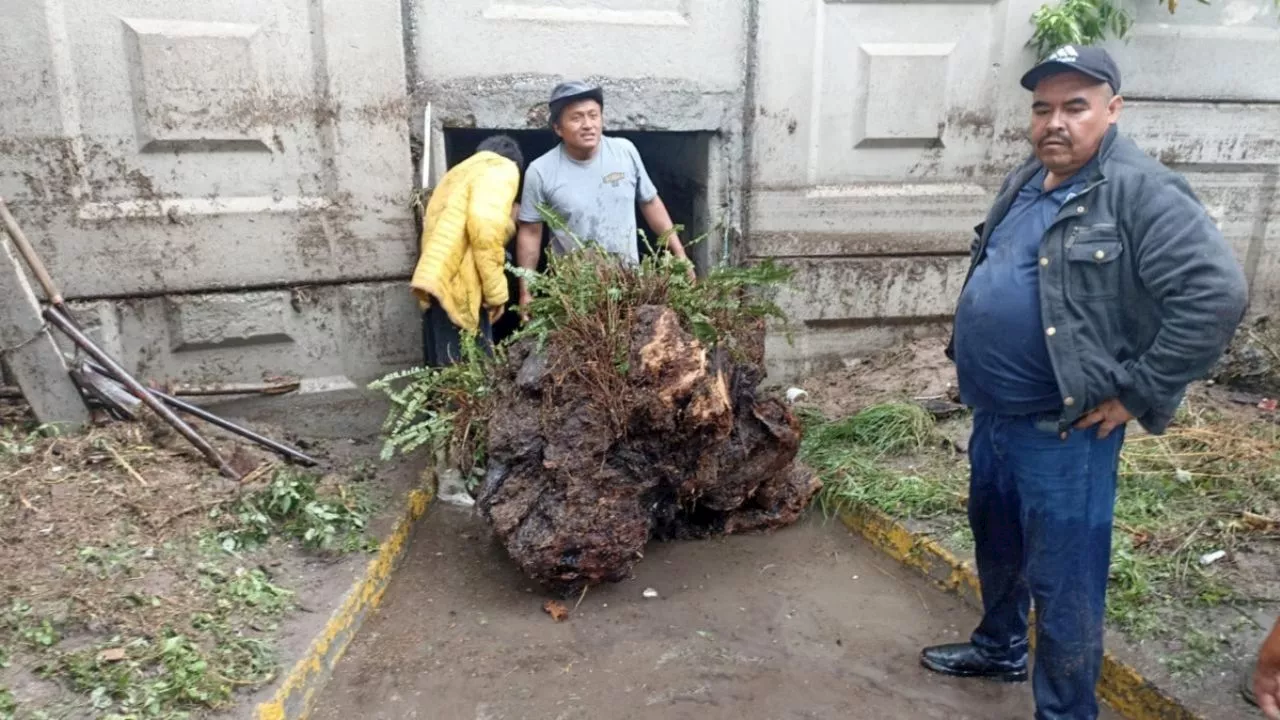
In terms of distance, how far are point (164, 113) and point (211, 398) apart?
1.54 m

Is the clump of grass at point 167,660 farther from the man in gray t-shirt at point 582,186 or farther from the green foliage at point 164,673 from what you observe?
the man in gray t-shirt at point 582,186

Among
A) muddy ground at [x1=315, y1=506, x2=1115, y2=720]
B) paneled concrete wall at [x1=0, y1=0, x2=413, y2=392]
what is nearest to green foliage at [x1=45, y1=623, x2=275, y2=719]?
muddy ground at [x1=315, y1=506, x2=1115, y2=720]

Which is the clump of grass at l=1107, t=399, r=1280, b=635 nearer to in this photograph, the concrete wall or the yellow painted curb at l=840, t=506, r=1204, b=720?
the yellow painted curb at l=840, t=506, r=1204, b=720

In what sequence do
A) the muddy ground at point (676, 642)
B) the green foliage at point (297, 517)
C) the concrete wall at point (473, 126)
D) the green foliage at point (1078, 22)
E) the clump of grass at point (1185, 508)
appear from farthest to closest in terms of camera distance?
the green foliage at point (1078, 22) < the concrete wall at point (473, 126) < the green foliage at point (297, 517) < the clump of grass at point (1185, 508) < the muddy ground at point (676, 642)

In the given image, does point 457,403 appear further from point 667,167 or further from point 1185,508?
point 1185,508

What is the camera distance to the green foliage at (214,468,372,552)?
12.0 ft

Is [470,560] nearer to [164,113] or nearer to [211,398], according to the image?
[211,398]

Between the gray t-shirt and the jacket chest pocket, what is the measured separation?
8.02 feet

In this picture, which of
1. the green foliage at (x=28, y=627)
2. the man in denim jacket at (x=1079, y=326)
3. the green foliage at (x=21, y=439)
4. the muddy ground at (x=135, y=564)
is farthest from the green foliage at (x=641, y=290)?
the green foliage at (x=21, y=439)

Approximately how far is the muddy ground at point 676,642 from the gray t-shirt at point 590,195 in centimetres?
165

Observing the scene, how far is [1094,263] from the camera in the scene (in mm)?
2422

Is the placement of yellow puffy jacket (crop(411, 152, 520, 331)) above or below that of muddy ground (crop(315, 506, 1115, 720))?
above

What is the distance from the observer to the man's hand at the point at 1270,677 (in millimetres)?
1681

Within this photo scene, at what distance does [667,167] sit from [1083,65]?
4091 millimetres
